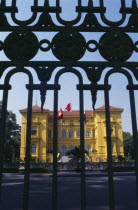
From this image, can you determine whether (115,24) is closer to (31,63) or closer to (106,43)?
(106,43)

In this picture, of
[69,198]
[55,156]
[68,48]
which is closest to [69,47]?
[68,48]

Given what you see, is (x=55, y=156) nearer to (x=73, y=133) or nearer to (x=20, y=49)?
(x=20, y=49)

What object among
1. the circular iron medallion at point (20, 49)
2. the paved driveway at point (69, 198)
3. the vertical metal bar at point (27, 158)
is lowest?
the paved driveway at point (69, 198)

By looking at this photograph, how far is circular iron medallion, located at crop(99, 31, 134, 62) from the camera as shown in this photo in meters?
2.23

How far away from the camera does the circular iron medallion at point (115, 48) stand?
223 cm

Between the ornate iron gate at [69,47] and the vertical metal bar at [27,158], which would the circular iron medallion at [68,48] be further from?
the vertical metal bar at [27,158]

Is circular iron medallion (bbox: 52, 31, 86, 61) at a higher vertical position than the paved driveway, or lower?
higher

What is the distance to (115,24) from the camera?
7.64ft

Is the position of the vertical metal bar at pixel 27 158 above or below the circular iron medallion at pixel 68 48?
below

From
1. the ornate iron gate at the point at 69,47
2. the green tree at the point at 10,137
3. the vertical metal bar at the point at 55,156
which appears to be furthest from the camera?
the green tree at the point at 10,137

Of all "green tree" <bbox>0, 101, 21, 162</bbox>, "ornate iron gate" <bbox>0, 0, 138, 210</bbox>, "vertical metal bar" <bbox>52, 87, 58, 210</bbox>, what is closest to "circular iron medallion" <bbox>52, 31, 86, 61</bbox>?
"ornate iron gate" <bbox>0, 0, 138, 210</bbox>

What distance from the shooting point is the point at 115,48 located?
2.23 m

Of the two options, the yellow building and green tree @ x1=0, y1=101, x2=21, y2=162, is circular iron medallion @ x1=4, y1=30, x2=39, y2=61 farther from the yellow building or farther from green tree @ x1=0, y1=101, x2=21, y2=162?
the yellow building

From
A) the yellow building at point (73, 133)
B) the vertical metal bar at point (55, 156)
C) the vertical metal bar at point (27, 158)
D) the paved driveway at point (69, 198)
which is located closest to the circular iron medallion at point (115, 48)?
the vertical metal bar at point (55, 156)
